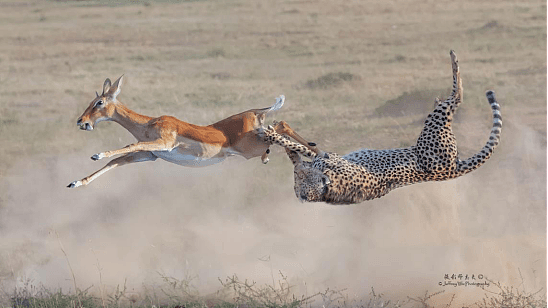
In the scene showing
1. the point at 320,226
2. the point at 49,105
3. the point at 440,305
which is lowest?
the point at 440,305

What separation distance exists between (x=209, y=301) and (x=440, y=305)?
8.45 ft

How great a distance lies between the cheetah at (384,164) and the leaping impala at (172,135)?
22 cm

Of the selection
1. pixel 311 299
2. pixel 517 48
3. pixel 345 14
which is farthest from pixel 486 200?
pixel 345 14

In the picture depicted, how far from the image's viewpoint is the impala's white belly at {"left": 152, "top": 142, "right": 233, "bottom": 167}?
7906 mm

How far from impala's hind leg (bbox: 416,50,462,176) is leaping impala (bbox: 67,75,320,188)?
1415mm

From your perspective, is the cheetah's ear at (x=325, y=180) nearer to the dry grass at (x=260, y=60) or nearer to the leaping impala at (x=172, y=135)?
the leaping impala at (x=172, y=135)

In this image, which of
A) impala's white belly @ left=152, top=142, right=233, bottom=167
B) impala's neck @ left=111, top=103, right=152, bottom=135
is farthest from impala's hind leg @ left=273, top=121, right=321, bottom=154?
impala's neck @ left=111, top=103, right=152, bottom=135

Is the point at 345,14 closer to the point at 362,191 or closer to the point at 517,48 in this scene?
the point at 517,48

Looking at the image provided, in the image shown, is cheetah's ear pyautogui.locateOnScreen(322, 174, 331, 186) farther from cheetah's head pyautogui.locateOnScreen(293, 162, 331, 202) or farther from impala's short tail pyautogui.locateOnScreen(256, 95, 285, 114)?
impala's short tail pyautogui.locateOnScreen(256, 95, 285, 114)

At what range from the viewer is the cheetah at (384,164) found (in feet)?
26.6

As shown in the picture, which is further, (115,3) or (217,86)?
(115,3)

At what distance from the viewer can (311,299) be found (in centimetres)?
1023

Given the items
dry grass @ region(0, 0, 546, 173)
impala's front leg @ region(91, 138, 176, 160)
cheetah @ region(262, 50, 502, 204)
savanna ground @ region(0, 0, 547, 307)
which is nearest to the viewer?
Result: impala's front leg @ region(91, 138, 176, 160)

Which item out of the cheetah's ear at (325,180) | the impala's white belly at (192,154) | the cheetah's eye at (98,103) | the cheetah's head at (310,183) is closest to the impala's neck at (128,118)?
the cheetah's eye at (98,103)
